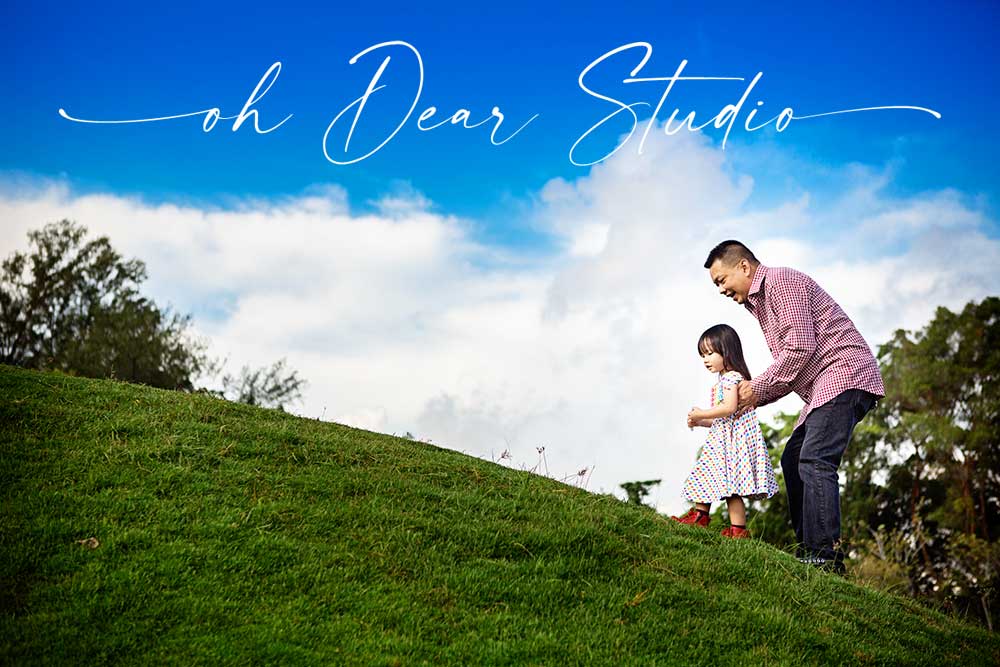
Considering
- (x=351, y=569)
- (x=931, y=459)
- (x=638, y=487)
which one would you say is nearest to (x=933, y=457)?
(x=931, y=459)

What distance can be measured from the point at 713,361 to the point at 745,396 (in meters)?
0.49

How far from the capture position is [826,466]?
25.3 ft

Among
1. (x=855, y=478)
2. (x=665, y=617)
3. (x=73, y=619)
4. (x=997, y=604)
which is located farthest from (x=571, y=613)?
(x=855, y=478)

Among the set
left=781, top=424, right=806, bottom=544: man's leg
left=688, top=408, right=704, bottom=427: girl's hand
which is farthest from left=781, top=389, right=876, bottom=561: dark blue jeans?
left=688, top=408, right=704, bottom=427: girl's hand

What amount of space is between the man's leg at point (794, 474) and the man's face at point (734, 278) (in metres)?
1.33

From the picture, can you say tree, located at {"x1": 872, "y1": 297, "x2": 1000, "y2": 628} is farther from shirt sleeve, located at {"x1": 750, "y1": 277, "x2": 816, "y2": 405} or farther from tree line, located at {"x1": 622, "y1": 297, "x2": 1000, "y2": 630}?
shirt sleeve, located at {"x1": 750, "y1": 277, "x2": 816, "y2": 405}

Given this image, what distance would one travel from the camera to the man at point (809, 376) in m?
7.77

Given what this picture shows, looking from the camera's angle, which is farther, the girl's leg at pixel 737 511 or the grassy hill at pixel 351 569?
the girl's leg at pixel 737 511

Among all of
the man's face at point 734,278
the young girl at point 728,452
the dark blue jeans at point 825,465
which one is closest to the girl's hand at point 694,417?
the young girl at point 728,452

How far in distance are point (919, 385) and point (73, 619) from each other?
28.1 metres

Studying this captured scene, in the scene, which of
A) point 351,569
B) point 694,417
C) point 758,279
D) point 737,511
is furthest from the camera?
point 694,417

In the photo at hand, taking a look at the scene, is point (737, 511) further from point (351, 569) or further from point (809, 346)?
point (351, 569)

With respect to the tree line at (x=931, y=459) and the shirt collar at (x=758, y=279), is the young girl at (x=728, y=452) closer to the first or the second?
the shirt collar at (x=758, y=279)

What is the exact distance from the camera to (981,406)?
91.3 ft
